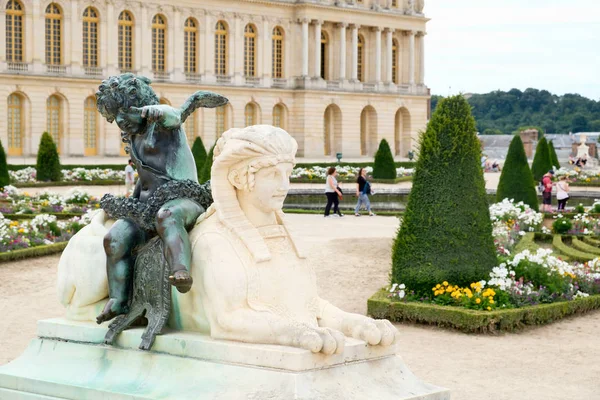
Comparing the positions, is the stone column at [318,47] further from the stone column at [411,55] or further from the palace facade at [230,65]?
the stone column at [411,55]

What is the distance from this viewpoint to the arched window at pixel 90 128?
4478cm

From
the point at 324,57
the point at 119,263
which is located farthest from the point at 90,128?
the point at 119,263

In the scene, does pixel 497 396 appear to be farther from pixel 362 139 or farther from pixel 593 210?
pixel 362 139

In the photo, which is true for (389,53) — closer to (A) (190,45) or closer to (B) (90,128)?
(A) (190,45)

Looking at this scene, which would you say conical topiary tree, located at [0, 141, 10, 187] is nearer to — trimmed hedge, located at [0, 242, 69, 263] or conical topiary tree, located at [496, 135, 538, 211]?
trimmed hedge, located at [0, 242, 69, 263]

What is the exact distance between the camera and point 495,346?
8.70m

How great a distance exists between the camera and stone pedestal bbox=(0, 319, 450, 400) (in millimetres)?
4258

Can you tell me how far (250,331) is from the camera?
4.41 metres

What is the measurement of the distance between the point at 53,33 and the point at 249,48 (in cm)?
1007

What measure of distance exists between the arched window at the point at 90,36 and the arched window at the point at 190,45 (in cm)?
459

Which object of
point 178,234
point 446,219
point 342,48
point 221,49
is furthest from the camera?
point 342,48

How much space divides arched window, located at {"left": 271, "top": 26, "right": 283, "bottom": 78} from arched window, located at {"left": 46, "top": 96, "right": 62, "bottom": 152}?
11485 millimetres

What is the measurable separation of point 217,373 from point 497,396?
280 centimetres

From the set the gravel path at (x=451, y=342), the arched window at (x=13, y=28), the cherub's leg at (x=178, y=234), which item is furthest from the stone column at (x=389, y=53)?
the cherub's leg at (x=178, y=234)
